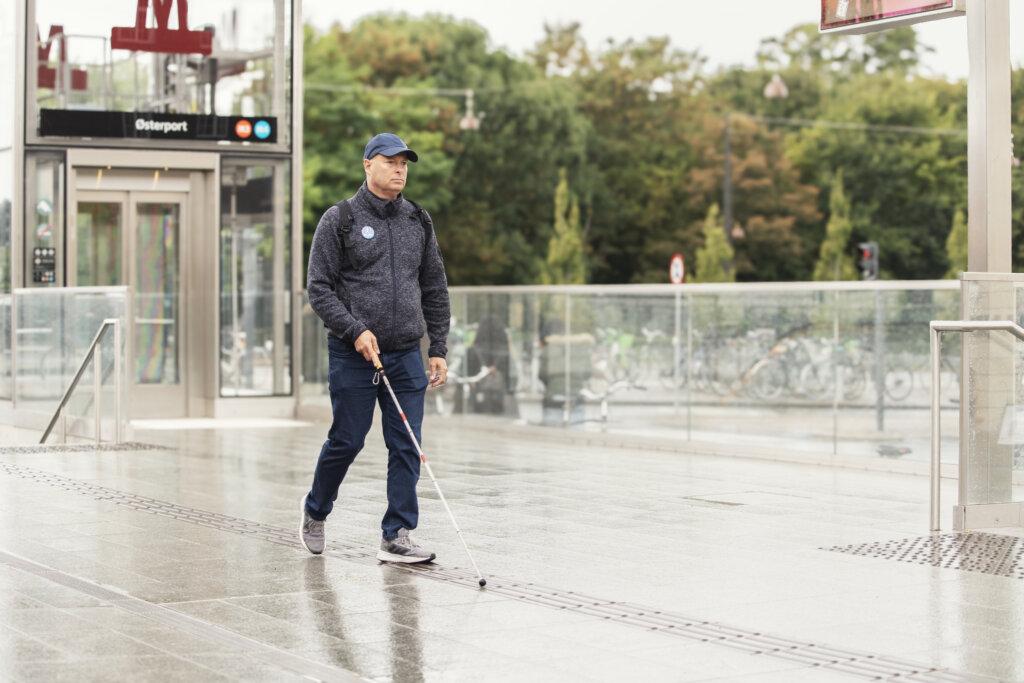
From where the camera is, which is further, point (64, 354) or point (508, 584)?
point (64, 354)

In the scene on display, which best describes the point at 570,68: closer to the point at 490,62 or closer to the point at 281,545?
the point at 490,62

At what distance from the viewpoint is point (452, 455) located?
1351cm

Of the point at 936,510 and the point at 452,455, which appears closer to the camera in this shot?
the point at 936,510

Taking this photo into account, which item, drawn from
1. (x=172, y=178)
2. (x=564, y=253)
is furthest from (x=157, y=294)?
(x=564, y=253)

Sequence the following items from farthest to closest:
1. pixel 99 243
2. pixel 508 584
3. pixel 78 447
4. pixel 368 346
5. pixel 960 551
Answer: pixel 99 243
pixel 78 447
pixel 960 551
pixel 368 346
pixel 508 584

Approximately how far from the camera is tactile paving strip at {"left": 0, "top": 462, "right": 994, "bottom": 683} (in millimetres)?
5359

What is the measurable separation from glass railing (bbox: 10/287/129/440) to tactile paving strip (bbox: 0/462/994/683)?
542 centimetres

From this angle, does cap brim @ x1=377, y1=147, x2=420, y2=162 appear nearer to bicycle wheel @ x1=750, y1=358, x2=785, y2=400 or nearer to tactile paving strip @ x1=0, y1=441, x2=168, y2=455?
tactile paving strip @ x1=0, y1=441, x2=168, y2=455

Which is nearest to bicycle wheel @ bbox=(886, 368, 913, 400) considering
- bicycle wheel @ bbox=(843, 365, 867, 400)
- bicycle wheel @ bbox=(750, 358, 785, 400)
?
bicycle wheel @ bbox=(843, 365, 867, 400)

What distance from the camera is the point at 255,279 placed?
1833 centimetres

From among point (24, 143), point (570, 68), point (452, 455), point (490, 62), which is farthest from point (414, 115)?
point (452, 455)

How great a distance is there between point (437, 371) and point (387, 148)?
3.72ft

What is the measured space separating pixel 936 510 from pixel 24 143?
11.6 meters

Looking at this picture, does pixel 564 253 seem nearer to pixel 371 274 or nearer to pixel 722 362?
pixel 722 362
